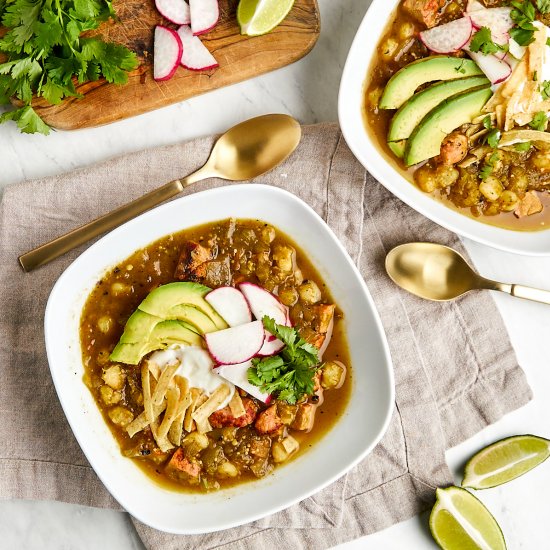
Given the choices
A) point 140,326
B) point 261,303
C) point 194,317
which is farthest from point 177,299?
point 261,303

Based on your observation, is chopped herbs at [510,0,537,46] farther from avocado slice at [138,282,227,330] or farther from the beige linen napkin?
avocado slice at [138,282,227,330]

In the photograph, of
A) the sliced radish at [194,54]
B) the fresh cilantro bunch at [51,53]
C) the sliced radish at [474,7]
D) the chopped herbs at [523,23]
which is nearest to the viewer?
the fresh cilantro bunch at [51,53]

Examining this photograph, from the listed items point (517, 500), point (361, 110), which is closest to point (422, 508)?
point (517, 500)

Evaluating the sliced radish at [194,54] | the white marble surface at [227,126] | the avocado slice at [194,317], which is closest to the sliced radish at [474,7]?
the white marble surface at [227,126]

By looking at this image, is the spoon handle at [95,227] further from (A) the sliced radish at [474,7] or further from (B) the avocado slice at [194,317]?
(A) the sliced radish at [474,7]

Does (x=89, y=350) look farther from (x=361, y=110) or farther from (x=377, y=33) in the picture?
(x=377, y=33)
